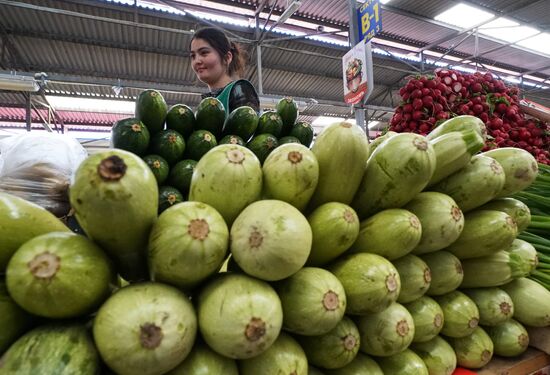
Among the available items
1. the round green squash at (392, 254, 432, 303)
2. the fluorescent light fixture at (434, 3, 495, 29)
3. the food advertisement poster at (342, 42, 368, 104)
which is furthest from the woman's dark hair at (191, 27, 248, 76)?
the fluorescent light fixture at (434, 3, 495, 29)

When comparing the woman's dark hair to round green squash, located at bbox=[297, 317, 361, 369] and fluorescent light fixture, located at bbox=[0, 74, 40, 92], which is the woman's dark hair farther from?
fluorescent light fixture, located at bbox=[0, 74, 40, 92]

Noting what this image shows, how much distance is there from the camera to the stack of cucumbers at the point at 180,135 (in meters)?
1.78

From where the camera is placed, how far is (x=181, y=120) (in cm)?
197

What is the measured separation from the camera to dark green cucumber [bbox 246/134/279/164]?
1.88 meters

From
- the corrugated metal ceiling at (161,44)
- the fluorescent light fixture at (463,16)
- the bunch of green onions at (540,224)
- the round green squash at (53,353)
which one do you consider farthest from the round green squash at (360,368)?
the fluorescent light fixture at (463,16)

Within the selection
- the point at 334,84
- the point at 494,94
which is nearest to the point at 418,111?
the point at 494,94

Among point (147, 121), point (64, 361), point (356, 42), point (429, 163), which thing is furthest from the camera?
point (356, 42)

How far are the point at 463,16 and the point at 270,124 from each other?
7516 mm

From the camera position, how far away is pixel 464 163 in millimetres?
1227

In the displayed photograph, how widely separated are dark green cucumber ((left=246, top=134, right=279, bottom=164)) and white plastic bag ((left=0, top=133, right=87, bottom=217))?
97 cm

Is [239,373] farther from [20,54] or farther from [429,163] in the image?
[20,54]

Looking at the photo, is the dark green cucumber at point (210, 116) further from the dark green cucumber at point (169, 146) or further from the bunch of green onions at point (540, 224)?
the bunch of green onions at point (540, 224)

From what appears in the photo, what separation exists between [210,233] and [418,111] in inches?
100

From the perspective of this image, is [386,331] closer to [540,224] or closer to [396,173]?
[396,173]
